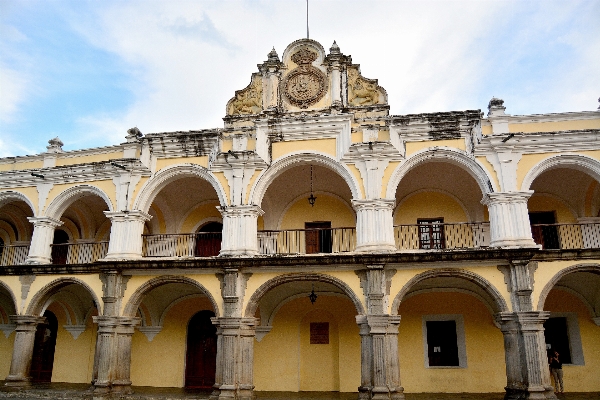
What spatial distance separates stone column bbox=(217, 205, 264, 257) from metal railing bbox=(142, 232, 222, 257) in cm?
245

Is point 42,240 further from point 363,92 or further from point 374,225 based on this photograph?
point 363,92

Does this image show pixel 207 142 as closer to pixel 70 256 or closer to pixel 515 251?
pixel 70 256

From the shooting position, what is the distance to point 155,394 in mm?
13266

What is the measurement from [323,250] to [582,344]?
7.57m

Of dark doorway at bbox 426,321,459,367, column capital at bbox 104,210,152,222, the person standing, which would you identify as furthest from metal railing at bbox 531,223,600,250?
column capital at bbox 104,210,152,222

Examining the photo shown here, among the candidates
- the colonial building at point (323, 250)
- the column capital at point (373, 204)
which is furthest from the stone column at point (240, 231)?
the column capital at point (373, 204)

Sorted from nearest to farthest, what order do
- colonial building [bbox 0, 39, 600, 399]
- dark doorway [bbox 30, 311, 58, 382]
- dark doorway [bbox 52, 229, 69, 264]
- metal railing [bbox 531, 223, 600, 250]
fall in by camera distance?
colonial building [bbox 0, 39, 600, 399] → metal railing [bbox 531, 223, 600, 250] → dark doorway [bbox 30, 311, 58, 382] → dark doorway [bbox 52, 229, 69, 264]

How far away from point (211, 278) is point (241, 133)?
4.14m

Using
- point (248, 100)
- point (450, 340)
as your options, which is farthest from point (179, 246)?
point (450, 340)

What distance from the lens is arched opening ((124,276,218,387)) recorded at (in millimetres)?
15336

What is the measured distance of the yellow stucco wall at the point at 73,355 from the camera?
53.1 feet

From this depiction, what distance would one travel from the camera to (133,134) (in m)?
15.1

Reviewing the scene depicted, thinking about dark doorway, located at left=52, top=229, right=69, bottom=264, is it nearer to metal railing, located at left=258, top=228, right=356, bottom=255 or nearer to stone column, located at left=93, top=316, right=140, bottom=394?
stone column, located at left=93, top=316, right=140, bottom=394

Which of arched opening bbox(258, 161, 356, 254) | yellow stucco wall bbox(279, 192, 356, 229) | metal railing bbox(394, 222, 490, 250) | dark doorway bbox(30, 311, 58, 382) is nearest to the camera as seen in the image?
metal railing bbox(394, 222, 490, 250)
